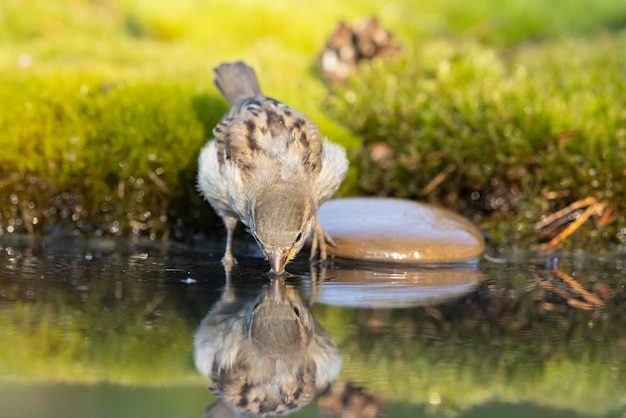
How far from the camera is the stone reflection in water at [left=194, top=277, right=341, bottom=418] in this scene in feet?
8.89

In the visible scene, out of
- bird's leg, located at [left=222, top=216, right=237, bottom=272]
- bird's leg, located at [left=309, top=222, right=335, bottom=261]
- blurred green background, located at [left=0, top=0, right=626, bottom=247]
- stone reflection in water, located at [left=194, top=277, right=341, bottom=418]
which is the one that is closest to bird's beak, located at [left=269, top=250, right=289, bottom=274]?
stone reflection in water, located at [left=194, top=277, right=341, bottom=418]

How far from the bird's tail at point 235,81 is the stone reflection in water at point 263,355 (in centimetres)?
245

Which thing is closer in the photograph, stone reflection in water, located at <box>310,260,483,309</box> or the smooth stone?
stone reflection in water, located at <box>310,260,483,309</box>

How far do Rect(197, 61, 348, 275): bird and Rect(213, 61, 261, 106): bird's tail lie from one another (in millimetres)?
420

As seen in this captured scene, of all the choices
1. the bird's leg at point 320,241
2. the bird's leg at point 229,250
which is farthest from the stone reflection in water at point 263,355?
the bird's leg at point 320,241

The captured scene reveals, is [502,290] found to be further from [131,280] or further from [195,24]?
[195,24]

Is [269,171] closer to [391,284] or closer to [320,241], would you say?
[320,241]

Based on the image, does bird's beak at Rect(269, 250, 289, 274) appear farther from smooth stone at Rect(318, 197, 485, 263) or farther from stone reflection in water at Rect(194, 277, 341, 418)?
smooth stone at Rect(318, 197, 485, 263)

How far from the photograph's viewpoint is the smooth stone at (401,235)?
17.2 ft

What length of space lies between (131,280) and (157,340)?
1218 mm

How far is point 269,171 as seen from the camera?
495 centimetres

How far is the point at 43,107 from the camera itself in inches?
257

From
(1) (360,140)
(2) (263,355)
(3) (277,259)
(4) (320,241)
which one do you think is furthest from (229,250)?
(2) (263,355)

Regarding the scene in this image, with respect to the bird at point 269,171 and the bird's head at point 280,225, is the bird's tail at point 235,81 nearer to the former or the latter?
the bird at point 269,171
